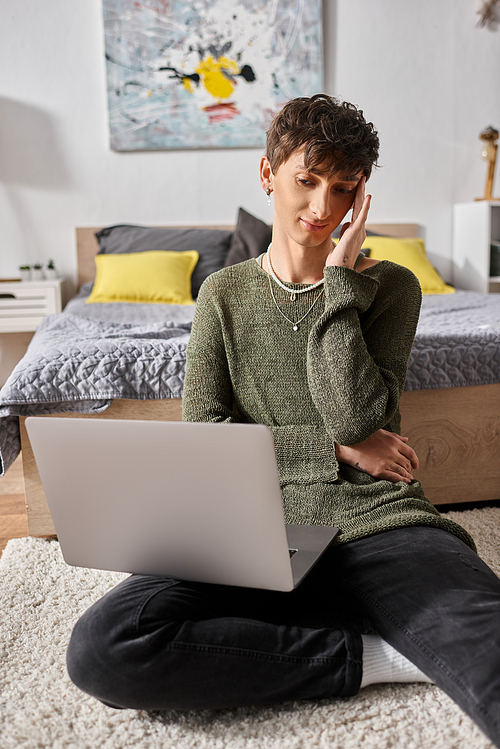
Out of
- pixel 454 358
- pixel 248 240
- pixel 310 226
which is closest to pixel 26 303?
pixel 248 240

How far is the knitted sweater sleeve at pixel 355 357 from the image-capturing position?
1.08m

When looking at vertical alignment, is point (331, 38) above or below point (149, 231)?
above

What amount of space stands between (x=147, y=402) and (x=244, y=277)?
0.54 metres

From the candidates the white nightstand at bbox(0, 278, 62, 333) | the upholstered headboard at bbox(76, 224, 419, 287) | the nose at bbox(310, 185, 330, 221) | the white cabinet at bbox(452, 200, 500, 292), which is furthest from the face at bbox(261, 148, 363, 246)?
the white cabinet at bbox(452, 200, 500, 292)

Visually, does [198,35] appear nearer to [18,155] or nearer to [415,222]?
[18,155]

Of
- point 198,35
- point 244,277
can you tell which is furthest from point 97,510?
point 198,35

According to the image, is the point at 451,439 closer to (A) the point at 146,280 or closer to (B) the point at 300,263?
(B) the point at 300,263

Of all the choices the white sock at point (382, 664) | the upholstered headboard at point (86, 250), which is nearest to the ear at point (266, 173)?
the white sock at point (382, 664)

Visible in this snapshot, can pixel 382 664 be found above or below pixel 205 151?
below

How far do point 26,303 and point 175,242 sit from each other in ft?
2.67

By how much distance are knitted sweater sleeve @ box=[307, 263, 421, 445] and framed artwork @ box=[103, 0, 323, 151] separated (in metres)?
2.64

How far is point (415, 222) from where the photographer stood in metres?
3.82

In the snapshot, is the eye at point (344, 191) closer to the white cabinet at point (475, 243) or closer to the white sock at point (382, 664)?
the white sock at point (382, 664)

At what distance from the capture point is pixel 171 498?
2.83 ft
